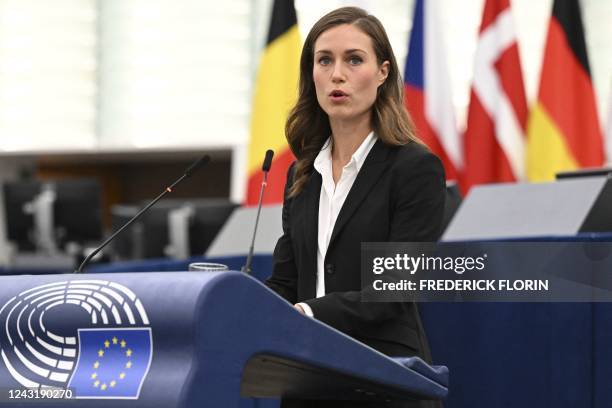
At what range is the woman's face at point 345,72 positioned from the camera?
5.83ft

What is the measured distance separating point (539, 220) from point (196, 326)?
2005 millimetres

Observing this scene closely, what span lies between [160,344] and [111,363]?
3.0 inches

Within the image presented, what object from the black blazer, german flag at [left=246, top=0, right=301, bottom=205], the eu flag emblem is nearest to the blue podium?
the eu flag emblem

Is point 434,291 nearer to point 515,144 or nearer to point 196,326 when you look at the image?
point 196,326

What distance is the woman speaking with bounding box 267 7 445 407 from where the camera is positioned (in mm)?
1695

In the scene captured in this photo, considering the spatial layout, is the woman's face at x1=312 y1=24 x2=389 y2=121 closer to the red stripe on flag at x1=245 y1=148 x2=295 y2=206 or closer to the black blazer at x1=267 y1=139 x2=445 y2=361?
the black blazer at x1=267 y1=139 x2=445 y2=361

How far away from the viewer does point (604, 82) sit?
7.24 meters

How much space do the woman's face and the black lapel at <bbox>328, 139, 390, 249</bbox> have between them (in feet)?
0.28

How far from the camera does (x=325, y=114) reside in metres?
1.93

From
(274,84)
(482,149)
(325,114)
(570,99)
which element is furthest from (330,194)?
(274,84)

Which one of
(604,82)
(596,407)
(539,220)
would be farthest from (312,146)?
(604,82)

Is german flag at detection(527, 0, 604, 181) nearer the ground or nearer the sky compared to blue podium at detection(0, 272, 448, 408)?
nearer the sky

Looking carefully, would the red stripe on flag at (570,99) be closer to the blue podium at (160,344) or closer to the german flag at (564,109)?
the german flag at (564,109)

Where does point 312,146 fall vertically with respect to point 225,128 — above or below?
below
